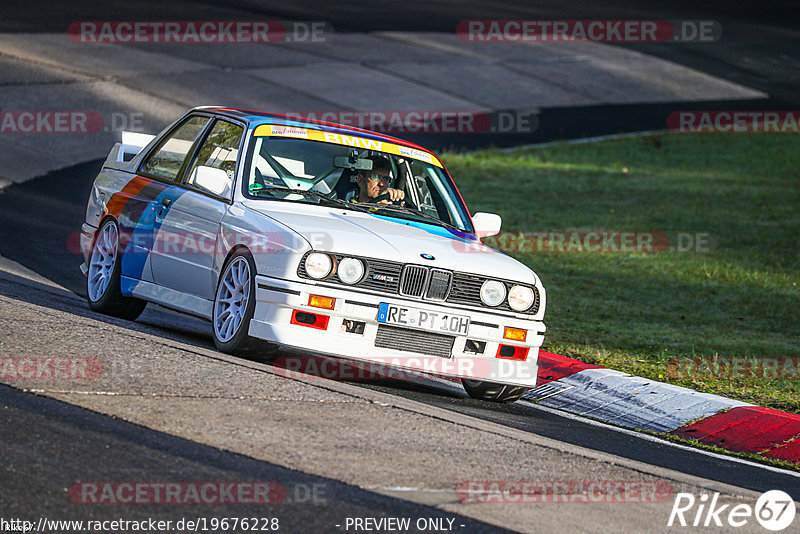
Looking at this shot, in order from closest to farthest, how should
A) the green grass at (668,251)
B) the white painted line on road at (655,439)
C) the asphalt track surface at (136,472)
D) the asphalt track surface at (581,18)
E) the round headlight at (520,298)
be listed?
the asphalt track surface at (136,472)
the white painted line on road at (655,439)
the round headlight at (520,298)
the green grass at (668,251)
the asphalt track surface at (581,18)

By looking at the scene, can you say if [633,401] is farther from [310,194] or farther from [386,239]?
[310,194]

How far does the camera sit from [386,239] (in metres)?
8.14

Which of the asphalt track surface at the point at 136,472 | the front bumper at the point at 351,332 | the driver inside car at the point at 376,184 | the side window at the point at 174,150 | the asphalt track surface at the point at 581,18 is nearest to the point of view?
the asphalt track surface at the point at 136,472

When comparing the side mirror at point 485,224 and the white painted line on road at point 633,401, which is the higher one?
the side mirror at point 485,224

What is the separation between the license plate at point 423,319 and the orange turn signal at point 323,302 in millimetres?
298

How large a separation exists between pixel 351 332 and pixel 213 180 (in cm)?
158

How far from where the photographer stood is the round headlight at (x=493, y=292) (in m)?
8.18

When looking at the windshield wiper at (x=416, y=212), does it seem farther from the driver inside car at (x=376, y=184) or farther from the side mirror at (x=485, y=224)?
the side mirror at (x=485, y=224)

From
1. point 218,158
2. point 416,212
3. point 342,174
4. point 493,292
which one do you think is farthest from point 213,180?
point 493,292

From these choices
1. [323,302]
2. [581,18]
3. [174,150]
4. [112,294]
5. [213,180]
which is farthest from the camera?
[581,18]

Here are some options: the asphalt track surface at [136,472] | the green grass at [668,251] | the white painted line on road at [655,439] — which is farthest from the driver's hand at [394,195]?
the asphalt track surface at [136,472]

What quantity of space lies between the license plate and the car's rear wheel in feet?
2.51

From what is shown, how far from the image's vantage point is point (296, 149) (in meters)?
9.16

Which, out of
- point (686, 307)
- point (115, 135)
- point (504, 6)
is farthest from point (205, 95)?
point (504, 6)
